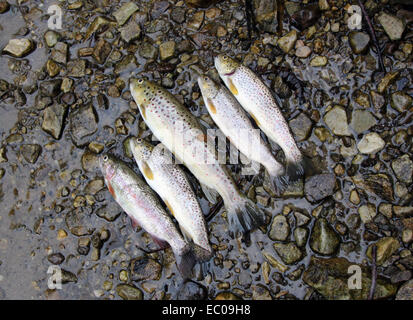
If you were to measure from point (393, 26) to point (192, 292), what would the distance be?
12.9 ft

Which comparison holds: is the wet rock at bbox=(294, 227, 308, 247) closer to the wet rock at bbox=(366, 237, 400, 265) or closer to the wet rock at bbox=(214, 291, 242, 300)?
the wet rock at bbox=(366, 237, 400, 265)

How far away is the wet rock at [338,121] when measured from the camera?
3854 mm

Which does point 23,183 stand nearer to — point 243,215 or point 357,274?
point 243,215

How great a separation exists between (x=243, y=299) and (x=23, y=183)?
3016 millimetres

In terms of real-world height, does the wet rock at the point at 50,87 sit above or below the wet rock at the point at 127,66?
below

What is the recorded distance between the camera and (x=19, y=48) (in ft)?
14.1

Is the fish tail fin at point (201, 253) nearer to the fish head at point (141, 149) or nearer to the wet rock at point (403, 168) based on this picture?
the fish head at point (141, 149)

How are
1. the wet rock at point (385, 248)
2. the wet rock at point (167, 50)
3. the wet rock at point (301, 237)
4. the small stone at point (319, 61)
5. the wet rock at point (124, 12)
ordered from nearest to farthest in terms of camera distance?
the wet rock at point (385, 248) → the wet rock at point (301, 237) → the small stone at point (319, 61) → the wet rock at point (167, 50) → the wet rock at point (124, 12)

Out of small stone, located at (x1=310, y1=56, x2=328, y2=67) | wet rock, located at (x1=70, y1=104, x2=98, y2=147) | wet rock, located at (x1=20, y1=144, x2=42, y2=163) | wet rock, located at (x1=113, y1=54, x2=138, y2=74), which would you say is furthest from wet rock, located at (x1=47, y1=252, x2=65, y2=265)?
small stone, located at (x1=310, y1=56, x2=328, y2=67)

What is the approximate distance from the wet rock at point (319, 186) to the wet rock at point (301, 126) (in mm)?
506

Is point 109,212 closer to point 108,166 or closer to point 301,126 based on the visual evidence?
point 108,166

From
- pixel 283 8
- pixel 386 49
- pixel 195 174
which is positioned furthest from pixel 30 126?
pixel 386 49

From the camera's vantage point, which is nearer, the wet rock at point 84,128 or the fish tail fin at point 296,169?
the fish tail fin at point 296,169

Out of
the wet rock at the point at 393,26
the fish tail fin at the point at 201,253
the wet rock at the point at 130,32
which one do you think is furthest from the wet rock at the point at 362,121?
the wet rock at the point at 130,32
